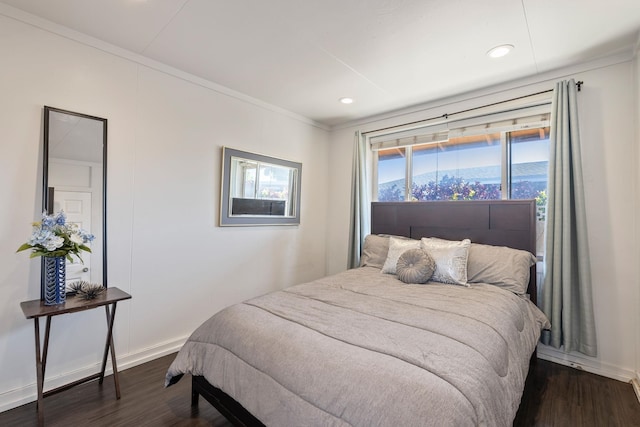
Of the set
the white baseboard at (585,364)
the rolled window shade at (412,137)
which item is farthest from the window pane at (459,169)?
the white baseboard at (585,364)

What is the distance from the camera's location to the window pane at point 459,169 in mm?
3023

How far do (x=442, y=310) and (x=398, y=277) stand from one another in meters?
0.81

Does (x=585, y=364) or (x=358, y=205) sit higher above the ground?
(x=358, y=205)

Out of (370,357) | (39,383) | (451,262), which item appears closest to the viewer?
(370,357)

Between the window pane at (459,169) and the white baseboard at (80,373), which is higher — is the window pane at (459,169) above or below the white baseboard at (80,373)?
above

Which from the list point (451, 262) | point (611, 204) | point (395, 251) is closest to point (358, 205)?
point (395, 251)

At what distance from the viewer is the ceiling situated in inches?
70.7

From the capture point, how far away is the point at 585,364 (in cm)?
242

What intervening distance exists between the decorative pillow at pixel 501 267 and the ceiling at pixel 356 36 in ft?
5.12

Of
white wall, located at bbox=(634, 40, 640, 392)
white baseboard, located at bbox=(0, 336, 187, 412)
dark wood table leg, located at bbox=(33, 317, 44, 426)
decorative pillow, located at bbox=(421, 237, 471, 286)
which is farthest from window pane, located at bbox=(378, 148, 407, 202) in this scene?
dark wood table leg, located at bbox=(33, 317, 44, 426)

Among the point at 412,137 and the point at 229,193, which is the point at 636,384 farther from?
the point at 229,193

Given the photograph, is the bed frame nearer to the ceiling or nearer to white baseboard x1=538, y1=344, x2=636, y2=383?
white baseboard x1=538, y1=344, x2=636, y2=383

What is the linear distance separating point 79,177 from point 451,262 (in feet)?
9.54

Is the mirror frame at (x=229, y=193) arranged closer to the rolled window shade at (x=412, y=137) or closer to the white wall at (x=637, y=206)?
the rolled window shade at (x=412, y=137)
